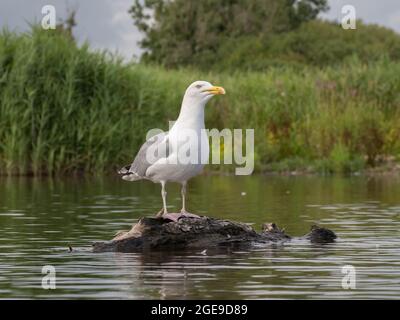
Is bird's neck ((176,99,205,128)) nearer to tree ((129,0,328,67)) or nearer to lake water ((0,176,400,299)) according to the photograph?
lake water ((0,176,400,299))

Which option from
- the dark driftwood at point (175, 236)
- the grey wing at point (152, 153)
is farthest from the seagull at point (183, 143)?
the dark driftwood at point (175, 236)

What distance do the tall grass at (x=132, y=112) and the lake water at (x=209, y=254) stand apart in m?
5.06

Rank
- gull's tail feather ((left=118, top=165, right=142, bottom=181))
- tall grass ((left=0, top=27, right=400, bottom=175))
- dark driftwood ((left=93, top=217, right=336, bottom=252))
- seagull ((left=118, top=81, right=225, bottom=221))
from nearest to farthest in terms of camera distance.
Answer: seagull ((left=118, top=81, right=225, bottom=221)), dark driftwood ((left=93, top=217, right=336, bottom=252)), gull's tail feather ((left=118, top=165, right=142, bottom=181)), tall grass ((left=0, top=27, right=400, bottom=175))

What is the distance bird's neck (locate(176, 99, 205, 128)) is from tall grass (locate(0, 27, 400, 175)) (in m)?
18.5

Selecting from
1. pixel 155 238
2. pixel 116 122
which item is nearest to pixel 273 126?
pixel 116 122

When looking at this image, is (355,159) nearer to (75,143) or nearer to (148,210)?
(75,143)

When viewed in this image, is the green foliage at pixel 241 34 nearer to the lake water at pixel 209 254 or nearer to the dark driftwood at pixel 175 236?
the lake water at pixel 209 254

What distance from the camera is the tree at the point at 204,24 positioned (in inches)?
2611

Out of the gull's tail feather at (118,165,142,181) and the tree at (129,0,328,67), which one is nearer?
the gull's tail feather at (118,165,142,181)

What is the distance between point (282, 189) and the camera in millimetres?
26422

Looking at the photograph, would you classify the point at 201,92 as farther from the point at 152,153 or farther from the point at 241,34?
the point at 241,34

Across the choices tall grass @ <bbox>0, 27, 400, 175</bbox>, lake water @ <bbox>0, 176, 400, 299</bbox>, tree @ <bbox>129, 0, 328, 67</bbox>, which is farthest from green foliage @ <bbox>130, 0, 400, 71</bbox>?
lake water @ <bbox>0, 176, 400, 299</bbox>

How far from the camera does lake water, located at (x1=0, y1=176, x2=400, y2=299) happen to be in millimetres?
11414

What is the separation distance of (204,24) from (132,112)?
1302 inches
